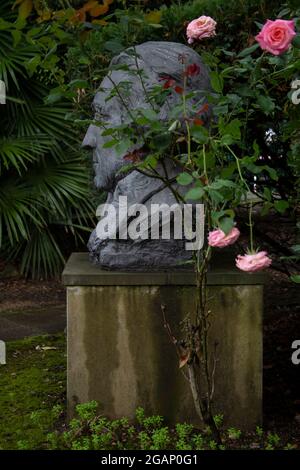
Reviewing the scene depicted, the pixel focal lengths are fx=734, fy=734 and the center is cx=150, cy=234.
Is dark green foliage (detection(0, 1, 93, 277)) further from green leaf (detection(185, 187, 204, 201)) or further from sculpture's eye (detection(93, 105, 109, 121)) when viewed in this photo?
green leaf (detection(185, 187, 204, 201))

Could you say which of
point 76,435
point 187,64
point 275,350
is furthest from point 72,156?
point 76,435

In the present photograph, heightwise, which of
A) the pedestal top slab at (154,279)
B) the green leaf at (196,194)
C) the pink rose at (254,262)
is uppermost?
the green leaf at (196,194)

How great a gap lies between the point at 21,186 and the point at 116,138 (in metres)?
4.64

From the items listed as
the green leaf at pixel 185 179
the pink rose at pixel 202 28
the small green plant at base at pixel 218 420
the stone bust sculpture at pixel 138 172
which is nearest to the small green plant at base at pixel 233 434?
the small green plant at base at pixel 218 420

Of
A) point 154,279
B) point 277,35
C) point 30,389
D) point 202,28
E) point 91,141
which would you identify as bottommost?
point 30,389

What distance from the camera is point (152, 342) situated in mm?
3533

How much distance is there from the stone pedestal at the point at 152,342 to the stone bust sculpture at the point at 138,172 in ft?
0.34

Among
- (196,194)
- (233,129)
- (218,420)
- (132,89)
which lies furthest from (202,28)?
(218,420)

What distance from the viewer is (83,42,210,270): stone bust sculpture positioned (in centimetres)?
357

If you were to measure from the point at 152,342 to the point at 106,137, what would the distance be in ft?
3.47

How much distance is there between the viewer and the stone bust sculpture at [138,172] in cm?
357

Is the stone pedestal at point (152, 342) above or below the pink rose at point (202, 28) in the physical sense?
below

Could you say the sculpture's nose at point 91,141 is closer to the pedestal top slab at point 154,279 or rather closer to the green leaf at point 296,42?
the pedestal top slab at point 154,279

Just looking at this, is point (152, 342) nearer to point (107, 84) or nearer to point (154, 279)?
point (154, 279)
